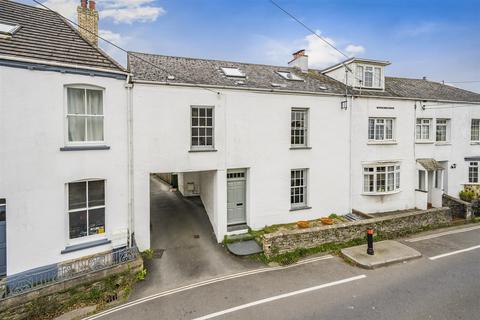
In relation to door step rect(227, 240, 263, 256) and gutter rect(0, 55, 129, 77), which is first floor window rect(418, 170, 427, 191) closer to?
door step rect(227, 240, 263, 256)

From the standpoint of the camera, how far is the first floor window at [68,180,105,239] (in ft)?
30.6

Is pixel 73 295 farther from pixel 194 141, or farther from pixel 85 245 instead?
pixel 194 141

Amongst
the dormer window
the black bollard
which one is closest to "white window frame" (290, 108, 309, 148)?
the dormer window

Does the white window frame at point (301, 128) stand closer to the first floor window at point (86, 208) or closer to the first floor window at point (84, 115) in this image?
the first floor window at point (84, 115)

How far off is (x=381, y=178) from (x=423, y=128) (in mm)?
5176

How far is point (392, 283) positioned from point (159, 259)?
27.4ft

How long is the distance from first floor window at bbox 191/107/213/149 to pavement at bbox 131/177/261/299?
4.24 meters

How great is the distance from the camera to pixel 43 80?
8.55m

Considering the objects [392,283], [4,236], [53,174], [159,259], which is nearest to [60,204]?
[53,174]

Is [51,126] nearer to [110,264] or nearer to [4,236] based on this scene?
[4,236]

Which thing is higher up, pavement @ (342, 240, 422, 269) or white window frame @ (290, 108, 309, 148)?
white window frame @ (290, 108, 309, 148)

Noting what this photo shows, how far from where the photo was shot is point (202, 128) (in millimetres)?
11719

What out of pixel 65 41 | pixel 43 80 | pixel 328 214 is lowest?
pixel 328 214

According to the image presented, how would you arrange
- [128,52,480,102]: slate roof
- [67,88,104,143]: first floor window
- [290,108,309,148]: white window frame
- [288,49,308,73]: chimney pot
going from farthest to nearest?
[288,49,308,73]: chimney pot, [290,108,309,148]: white window frame, [128,52,480,102]: slate roof, [67,88,104,143]: first floor window
